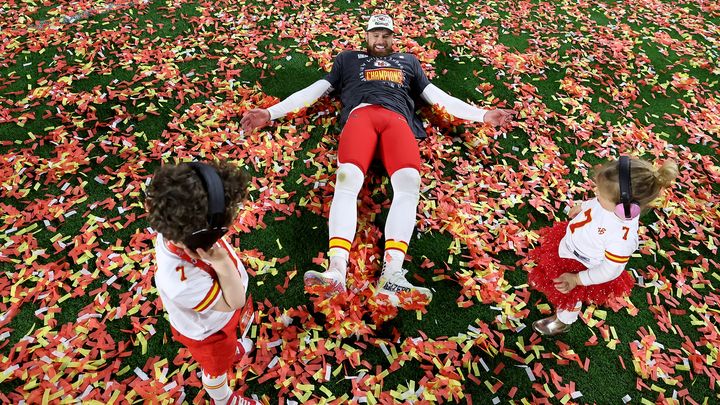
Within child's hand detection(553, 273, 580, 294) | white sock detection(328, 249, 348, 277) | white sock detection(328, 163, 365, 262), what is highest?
child's hand detection(553, 273, 580, 294)

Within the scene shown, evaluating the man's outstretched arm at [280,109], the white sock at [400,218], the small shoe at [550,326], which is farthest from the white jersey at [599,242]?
the man's outstretched arm at [280,109]

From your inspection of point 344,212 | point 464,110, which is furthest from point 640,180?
point 464,110

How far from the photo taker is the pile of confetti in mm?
3355

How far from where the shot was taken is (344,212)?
388 cm

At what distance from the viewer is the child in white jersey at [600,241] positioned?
2621 mm

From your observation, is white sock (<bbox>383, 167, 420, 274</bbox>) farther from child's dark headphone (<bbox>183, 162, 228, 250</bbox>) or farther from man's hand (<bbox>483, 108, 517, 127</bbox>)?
child's dark headphone (<bbox>183, 162, 228, 250</bbox>)

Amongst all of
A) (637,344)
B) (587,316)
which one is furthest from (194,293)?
(637,344)

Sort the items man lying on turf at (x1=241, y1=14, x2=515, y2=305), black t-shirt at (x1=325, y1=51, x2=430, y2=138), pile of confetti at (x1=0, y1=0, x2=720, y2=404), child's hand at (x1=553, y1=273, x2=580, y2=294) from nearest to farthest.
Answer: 1. child's hand at (x1=553, y1=273, x2=580, y2=294)
2. pile of confetti at (x1=0, y1=0, x2=720, y2=404)
3. man lying on turf at (x1=241, y1=14, x2=515, y2=305)
4. black t-shirt at (x1=325, y1=51, x2=430, y2=138)

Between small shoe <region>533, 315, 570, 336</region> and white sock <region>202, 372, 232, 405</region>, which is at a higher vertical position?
white sock <region>202, 372, 232, 405</region>

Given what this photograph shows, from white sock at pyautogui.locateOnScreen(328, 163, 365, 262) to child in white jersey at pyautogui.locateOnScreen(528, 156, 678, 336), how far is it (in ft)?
5.42

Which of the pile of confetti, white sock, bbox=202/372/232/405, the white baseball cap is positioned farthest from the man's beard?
white sock, bbox=202/372/232/405

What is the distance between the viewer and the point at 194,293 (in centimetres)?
212

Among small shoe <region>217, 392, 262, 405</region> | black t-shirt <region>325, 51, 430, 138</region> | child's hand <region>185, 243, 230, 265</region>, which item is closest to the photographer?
child's hand <region>185, 243, 230, 265</region>

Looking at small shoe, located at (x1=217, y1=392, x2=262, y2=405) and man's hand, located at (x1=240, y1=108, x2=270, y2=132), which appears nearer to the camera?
small shoe, located at (x1=217, y1=392, x2=262, y2=405)
